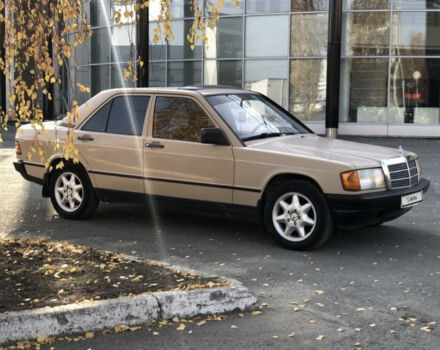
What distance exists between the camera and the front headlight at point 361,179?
20.5ft

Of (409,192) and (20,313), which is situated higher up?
(409,192)

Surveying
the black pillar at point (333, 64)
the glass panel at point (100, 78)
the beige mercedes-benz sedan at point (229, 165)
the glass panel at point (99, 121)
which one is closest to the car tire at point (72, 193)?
the beige mercedes-benz sedan at point (229, 165)

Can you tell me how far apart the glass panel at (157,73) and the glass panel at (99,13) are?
144 inches

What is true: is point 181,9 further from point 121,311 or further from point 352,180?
point 121,311

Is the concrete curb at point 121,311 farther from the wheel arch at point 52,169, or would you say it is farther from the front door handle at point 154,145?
the wheel arch at point 52,169

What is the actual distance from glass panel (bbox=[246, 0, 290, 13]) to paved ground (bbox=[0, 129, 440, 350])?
1448cm

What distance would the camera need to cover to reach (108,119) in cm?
784

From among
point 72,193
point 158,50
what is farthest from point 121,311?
point 158,50

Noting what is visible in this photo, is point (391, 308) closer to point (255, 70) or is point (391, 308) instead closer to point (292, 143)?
point (292, 143)

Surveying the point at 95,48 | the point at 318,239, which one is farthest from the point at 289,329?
the point at 95,48

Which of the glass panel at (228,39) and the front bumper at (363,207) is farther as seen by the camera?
the glass panel at (228,39)

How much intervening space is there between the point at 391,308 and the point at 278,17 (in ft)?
63.4

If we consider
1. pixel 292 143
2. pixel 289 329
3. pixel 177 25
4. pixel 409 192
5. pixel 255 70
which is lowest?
pixel 289 329

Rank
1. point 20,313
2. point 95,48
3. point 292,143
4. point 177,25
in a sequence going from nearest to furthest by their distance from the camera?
point 20,313
point 292,143
point 177,25
point 95,48
